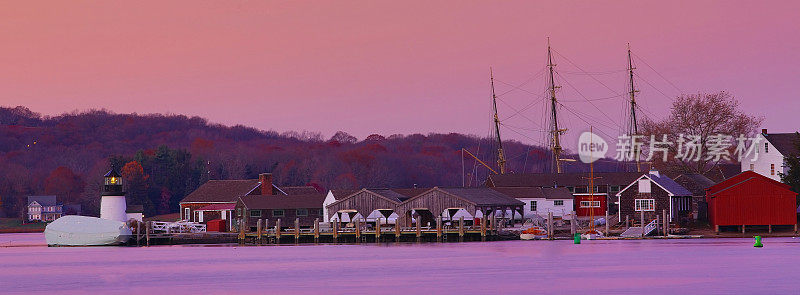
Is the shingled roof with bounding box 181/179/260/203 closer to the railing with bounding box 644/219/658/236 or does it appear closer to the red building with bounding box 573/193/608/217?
the red building with bounding box 573/193/608/217

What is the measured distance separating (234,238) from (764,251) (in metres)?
42.8

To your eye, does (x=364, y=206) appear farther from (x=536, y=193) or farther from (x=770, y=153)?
(x=770, y=153)

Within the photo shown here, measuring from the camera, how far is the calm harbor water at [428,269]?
159ft

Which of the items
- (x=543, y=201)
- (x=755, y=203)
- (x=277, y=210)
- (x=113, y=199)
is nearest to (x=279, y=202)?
(x=277, y=210)

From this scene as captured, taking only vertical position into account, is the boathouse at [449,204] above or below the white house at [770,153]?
below

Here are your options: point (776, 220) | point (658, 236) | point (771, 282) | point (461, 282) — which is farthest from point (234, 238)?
point (771, 282)

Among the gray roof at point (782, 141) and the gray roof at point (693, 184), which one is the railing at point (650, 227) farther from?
the gray roof at point (782, 141)

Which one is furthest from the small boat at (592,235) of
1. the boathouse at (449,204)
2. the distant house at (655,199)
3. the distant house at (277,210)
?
the distant house at (277,210)

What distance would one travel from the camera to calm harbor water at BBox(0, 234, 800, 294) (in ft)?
159

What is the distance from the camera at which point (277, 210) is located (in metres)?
108

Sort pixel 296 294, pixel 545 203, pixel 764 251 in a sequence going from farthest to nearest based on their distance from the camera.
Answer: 1. pixel 545 203
2. pixel 764 251
3. pixel 296 294

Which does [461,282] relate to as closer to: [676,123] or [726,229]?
[726,229]

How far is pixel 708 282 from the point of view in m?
49.0

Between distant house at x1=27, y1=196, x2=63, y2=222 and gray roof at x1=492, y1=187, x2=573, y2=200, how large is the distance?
95.2 metres
